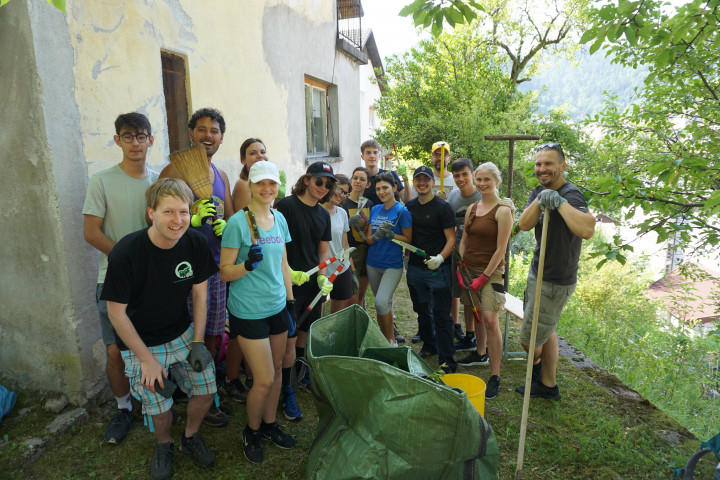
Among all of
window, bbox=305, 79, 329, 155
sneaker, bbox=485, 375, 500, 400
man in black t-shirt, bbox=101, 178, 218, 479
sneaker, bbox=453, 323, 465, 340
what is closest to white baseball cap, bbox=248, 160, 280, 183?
man in black t-shirt, bbox=101, 178, 218, 479

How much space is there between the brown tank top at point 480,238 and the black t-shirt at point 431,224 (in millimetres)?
197

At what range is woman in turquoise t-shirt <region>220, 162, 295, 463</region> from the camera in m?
2.47

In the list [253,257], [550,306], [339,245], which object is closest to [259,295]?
[253,257]

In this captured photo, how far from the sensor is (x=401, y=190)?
16.3 ft

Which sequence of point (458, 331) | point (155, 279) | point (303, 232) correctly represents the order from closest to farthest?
point (155, 279) → point (303, 232) → point (458, 331)

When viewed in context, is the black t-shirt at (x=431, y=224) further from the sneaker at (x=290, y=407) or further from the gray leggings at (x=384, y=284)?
the sneaker at (x=290, y=407)

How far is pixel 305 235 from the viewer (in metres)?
3.16

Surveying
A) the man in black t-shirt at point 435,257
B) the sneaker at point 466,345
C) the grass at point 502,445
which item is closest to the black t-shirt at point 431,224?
the man in black t-shirt at point 435,257

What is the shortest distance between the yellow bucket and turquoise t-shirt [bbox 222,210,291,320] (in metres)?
1.26

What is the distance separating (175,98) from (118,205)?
169cm

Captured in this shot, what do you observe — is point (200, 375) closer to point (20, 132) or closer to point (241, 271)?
point (241, 271)

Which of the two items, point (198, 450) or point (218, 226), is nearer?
point (198, 450)

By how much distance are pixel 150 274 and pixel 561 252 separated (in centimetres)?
281

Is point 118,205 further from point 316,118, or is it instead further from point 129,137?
point 316,118
